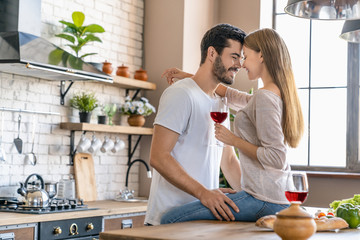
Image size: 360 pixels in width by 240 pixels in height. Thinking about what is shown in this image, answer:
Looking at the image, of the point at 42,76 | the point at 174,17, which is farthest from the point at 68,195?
the point at 174,17

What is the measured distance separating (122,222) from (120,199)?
0.62m

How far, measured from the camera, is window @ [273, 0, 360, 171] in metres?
5.87

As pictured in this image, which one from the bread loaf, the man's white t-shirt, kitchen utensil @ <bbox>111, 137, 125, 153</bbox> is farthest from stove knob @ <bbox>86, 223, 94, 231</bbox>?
the bread loaf

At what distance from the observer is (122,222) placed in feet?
15.1

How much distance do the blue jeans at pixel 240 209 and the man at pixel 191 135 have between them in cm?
4

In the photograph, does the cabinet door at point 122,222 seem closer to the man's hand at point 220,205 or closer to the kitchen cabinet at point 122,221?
the kitchen cabinet at point 122,221

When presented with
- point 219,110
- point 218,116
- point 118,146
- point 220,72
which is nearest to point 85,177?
point 118,146

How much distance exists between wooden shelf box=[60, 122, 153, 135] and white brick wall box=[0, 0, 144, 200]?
0.13m

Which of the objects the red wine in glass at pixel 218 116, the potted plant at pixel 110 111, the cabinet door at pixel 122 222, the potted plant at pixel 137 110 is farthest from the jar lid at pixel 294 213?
the potted plant at pixel 137 110

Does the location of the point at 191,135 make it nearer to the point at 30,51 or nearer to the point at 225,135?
the point at 225,135

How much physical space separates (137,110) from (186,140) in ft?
8.50

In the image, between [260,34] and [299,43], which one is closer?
[260,34]

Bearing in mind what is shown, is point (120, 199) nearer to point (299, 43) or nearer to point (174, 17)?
point (174, 17)

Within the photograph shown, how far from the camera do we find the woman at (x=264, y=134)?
245 centimetres
